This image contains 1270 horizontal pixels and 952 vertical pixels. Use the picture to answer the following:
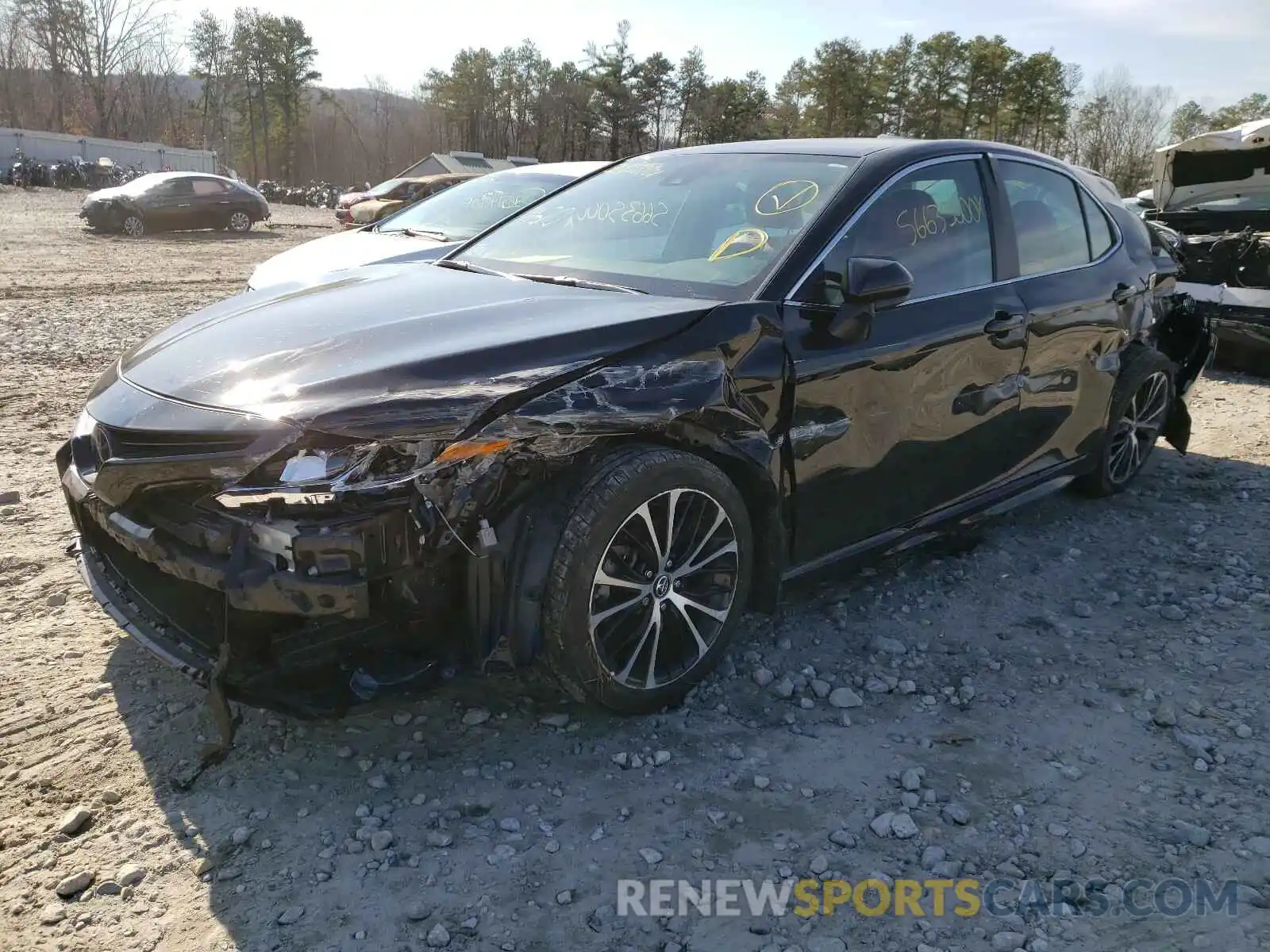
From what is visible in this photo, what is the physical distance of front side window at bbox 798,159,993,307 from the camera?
3279mm

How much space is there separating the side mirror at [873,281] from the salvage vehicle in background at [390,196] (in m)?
16.2

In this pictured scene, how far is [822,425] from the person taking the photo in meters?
3.18

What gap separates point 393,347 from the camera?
270cm

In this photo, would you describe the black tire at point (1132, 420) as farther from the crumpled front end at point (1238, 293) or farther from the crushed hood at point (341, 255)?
the crushed hood at point (341, 255)

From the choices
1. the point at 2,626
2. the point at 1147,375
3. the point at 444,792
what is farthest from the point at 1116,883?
the point at 2,626

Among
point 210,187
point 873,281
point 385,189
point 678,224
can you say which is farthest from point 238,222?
point 873,281

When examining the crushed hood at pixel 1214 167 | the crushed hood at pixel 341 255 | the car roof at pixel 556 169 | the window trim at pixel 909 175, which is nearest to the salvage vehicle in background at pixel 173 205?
the crushed hood at pixel 341 255

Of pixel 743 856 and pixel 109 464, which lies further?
pixel 109 464

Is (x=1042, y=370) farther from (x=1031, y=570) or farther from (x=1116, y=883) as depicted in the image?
(x=1116, y=883)

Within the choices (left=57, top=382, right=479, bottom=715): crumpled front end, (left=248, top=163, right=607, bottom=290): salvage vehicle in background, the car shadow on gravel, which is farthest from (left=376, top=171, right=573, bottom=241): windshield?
(left=57, top=382, right=479, bottom=715): crumpled front end

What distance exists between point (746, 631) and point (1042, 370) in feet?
5.77

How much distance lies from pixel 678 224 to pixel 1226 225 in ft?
26.9

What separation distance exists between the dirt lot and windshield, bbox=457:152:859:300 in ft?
4.52

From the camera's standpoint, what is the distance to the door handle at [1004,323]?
371 centimetres
